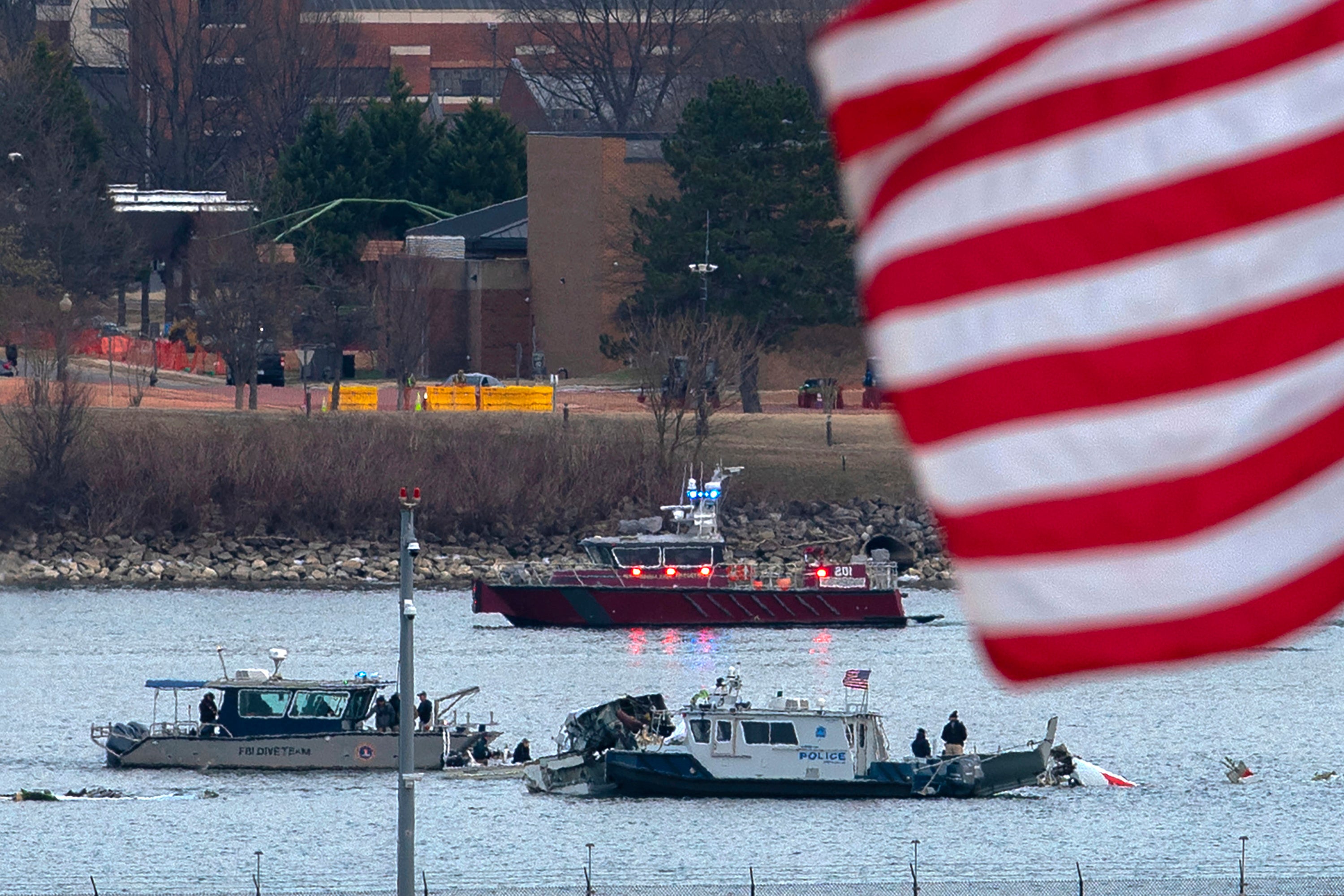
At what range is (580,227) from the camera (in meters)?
107

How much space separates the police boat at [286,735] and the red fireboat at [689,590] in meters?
17.4

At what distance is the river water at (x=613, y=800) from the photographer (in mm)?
40969

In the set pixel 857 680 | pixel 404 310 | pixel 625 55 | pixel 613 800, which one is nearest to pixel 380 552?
pixel 404 310

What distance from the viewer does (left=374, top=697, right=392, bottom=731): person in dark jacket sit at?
52.8 m

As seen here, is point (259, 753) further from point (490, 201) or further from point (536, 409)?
point (490, 201)

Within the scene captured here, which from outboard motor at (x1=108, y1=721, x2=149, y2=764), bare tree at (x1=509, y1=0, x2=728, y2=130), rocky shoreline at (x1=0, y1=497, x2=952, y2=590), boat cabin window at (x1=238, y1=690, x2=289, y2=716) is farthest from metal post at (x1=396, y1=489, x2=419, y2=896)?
bare tree at (x1=509, y1=0, x2=728, y2=130)

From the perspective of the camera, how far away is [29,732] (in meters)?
55.9

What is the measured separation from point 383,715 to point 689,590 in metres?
19.8

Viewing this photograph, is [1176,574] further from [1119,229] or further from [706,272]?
[706,272]

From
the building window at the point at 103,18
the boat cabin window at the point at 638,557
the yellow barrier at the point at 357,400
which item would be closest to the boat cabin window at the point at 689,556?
the boat cabin window at the point at 638,557

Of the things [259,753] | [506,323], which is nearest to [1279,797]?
[259,753]

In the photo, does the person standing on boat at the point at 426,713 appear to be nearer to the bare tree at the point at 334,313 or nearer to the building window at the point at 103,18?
the bare tree at the point at 334,313

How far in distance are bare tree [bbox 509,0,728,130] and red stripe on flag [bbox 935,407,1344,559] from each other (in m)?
138

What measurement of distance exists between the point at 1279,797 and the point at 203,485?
5101 cm
